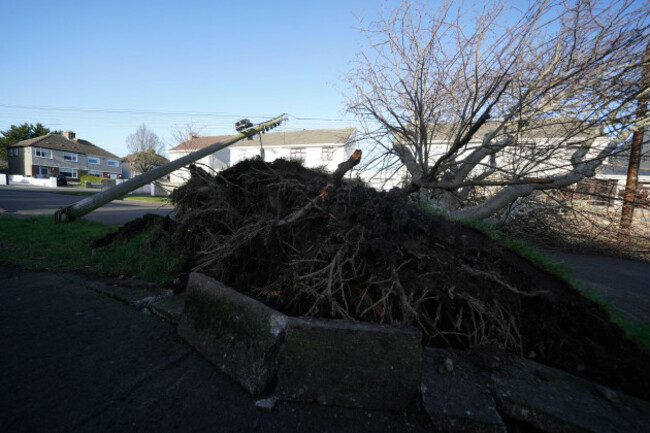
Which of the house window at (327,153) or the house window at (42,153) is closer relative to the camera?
the house window at (327,153)

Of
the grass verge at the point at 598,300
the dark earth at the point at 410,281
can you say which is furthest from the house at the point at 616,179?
the dark earth at the point at 410,281

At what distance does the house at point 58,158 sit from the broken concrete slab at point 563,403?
186 feet

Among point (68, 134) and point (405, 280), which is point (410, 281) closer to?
point (405, 280)

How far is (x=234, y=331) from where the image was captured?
1756mm

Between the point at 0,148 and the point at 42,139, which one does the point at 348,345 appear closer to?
the point at 42,139

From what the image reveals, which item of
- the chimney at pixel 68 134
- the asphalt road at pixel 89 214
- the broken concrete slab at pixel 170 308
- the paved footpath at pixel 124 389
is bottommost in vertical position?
the paved footpath at pixel 124 389

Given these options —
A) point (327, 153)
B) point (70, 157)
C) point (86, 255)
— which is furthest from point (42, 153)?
point (86, 255)

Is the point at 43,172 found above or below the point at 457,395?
above

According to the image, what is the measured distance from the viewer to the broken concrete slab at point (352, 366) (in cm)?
154

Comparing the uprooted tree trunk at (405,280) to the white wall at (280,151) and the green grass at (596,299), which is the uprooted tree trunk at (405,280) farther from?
the white wall at (280,151)

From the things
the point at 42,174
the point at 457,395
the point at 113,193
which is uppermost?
the point at 42,174

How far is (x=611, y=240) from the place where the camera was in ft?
20.3

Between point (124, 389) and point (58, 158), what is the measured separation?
60.7 metres

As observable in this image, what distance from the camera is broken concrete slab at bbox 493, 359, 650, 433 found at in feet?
4.35
